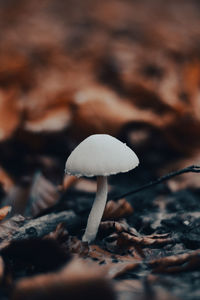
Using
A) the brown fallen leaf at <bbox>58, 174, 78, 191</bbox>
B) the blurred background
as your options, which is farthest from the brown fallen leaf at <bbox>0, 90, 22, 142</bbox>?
the brown fallen leaf at <bbox>58, 174, 78, 191</bbox>

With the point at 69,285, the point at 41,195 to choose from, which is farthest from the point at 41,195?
the point at 69,285

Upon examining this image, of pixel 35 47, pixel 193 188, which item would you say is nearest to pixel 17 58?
pixel 35 47

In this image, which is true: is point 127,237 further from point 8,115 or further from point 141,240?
point 8,115

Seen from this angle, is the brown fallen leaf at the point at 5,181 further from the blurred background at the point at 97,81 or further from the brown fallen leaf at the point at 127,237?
the brown fallen leaf at the point at 127,237

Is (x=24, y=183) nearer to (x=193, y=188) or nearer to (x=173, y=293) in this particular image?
(x=193, y=188)

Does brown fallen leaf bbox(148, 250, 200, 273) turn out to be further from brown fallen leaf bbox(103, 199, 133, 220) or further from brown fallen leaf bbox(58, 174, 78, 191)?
brown fallen leaf bbox(58, 174, 78, 191)
